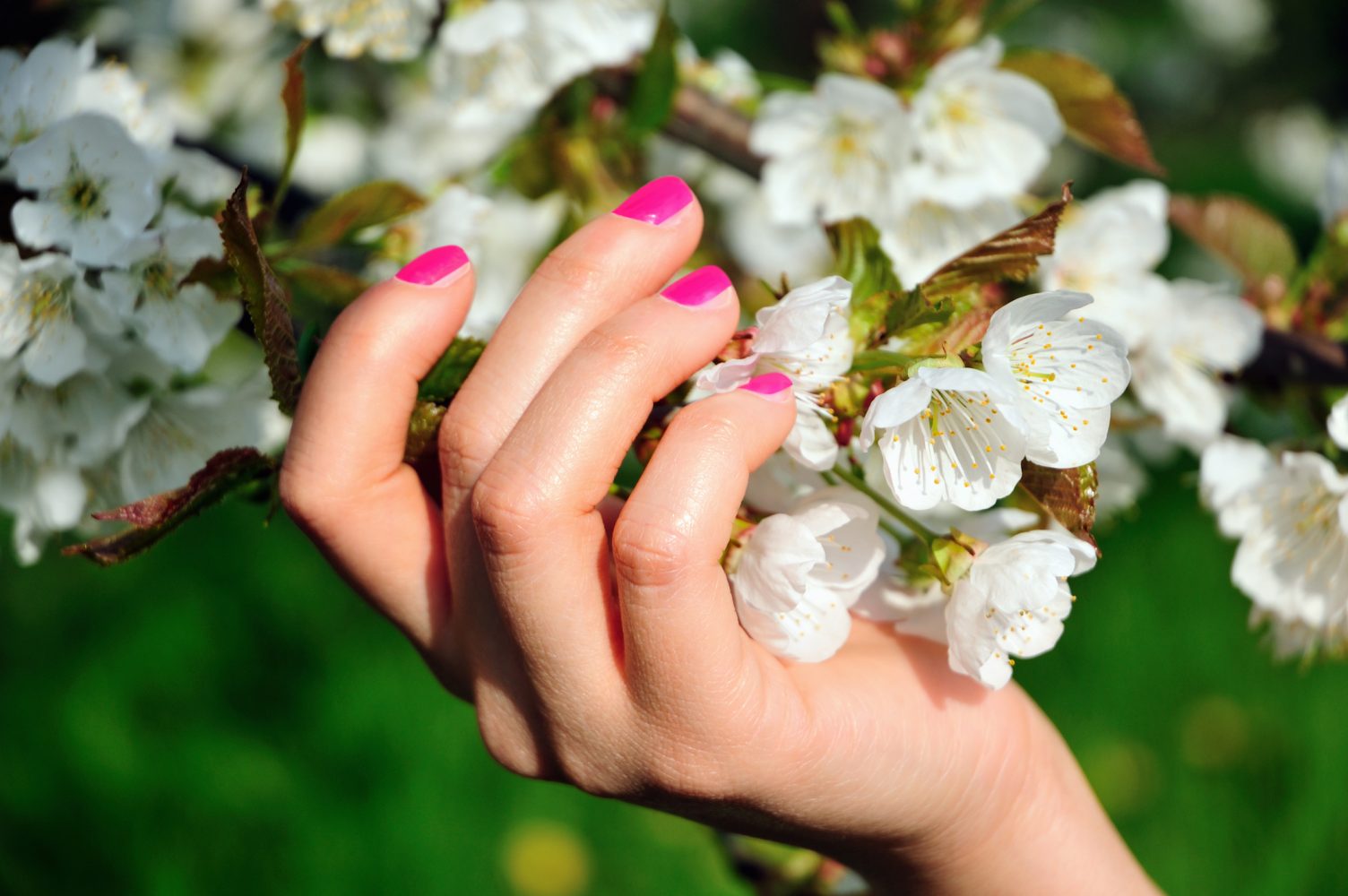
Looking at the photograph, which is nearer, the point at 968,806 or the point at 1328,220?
the point at 968,806

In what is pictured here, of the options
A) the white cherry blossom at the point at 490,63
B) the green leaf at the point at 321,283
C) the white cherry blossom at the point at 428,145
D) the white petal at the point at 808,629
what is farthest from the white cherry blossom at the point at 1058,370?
the white cherry blossom at the point at 428,145

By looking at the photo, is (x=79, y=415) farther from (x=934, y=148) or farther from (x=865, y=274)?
(x=934, y=148)

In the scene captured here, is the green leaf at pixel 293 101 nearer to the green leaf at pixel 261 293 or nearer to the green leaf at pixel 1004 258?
the green leaf at pixel 261 293

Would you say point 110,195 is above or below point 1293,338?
above

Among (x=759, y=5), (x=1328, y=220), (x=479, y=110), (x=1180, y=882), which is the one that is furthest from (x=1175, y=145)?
(x=479, y=110)

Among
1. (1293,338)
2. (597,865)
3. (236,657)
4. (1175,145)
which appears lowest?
(1175,145)

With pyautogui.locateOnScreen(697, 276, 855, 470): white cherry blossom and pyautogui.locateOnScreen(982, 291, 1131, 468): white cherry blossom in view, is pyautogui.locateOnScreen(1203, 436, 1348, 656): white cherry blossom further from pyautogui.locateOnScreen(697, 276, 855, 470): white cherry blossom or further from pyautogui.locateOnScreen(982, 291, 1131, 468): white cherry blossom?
pyautogui.locateOnScreen(697, 276, 855, 470): white cherry blossom

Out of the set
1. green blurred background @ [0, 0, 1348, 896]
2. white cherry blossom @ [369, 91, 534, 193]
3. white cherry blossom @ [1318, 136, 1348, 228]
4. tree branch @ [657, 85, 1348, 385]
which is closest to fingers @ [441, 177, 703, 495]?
tree branch @ [657, 85, 1348, 385]

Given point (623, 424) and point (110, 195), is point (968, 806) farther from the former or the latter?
point (110, 195)
